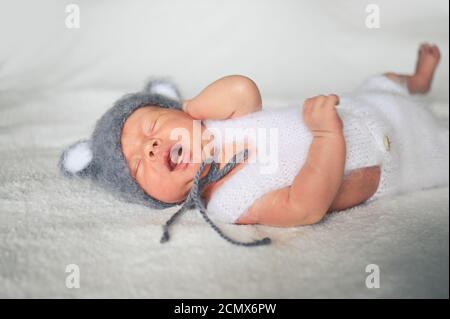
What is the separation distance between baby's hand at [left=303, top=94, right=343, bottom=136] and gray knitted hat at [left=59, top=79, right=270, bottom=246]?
130 mm

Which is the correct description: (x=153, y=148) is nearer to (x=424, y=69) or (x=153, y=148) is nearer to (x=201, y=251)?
(x=201, y=251)

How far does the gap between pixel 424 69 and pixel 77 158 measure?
2.05 feet

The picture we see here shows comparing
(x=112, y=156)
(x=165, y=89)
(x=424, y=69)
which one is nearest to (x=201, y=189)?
(x=112, y=156)

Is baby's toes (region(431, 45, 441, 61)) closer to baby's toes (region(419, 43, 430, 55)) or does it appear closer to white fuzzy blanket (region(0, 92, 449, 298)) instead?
baby's toes (region(419, 43, 430, 55))

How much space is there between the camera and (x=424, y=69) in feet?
2.76

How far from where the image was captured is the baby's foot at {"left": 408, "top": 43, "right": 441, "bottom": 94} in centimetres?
81

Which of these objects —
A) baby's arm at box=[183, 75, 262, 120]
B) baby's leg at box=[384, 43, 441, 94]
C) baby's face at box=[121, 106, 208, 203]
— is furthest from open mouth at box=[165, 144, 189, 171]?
baby's leg at box=[384, 43, 441, 94]

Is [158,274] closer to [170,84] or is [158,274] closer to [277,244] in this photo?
[277,244]

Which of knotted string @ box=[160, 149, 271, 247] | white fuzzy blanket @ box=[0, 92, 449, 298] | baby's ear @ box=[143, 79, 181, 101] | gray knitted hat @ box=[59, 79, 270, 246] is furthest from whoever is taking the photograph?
baby's ear @ box=[143, 79, 181, 101]

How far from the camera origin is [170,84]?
3.59ft

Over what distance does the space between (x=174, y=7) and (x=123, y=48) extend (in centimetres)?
15

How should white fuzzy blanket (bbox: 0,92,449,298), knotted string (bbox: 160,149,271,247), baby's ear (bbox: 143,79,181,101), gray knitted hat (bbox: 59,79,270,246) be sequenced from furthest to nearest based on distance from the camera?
1. baby's ear (bbox: 143,79,181,101)
2. gray knitted hat (bbox: 59,79,270,246)
3. knotted string (bbox: 160,149,271,247)
4. white fuzzy blanket (bbox: 0,92,449,298)

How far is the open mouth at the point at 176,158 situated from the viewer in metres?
0.87

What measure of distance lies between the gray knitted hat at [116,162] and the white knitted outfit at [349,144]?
42 millimetres
